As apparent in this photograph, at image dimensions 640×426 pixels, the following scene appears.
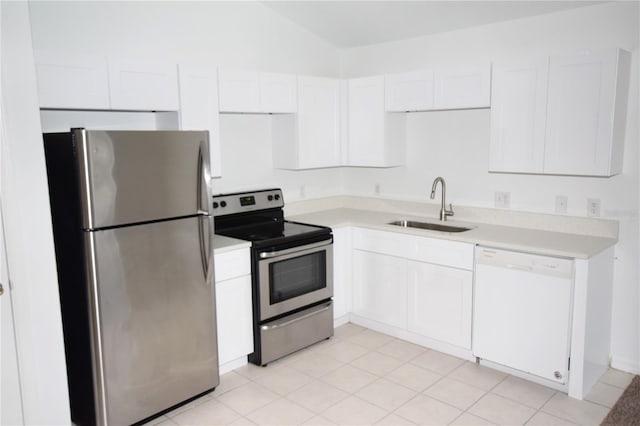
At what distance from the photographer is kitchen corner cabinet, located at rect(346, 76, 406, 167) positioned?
4188 millimetres

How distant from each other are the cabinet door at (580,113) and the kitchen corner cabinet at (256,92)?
190cm

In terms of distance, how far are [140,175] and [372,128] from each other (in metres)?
Result: 2.18

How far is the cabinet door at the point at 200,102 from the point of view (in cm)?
335

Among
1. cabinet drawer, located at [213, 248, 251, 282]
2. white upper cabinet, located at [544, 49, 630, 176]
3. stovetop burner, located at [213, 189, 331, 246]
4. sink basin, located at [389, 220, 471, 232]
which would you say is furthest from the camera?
sink basin, located at [389, 220, 471, 232]

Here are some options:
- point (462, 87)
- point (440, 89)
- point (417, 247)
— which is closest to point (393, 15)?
point (440, 89)

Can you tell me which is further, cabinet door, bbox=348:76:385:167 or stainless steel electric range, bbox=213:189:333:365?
cabinet door, bbox=348:76:385:167

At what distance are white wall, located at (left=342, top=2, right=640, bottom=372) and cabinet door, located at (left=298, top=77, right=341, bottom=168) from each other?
0.54 metres

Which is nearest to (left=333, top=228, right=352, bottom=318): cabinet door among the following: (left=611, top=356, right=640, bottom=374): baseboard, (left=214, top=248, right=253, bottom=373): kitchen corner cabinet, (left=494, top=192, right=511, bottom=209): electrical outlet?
(left=214, top=248, right=253, bottom=373): kitchen corner cabinet

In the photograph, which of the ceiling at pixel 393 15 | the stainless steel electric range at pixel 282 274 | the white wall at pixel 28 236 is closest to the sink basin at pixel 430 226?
the stainless steel electric range at pixel 282 274

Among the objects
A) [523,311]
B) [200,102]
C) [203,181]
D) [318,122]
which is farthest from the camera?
[318,122]

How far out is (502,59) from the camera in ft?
12.2

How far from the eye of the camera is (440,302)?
363 cm

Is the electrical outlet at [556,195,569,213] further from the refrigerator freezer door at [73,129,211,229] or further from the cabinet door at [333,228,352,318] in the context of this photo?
the refrigerator freezer door at [73,129,211,229]

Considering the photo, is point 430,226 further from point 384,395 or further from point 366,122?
point 384,395
